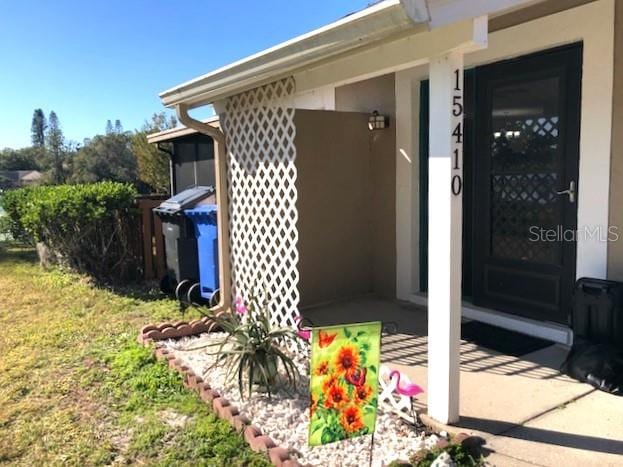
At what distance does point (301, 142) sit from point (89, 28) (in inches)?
842

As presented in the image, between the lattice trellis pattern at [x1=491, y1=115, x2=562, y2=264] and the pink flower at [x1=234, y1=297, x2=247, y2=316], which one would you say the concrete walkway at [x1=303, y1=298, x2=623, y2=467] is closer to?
the lattice trellis pattern at [x1=491, y1=115, x2=562, y2=264]

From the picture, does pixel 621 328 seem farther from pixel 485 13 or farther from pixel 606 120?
pixel 485 13

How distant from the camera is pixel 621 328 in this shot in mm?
3631

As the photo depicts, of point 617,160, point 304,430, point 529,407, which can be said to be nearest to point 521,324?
point 529,407

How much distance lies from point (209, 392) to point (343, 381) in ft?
4.91

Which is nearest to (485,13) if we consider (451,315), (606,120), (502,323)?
(451,315)

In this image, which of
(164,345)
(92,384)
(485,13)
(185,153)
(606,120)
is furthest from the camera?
(185,153)

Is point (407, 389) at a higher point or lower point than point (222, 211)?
lower

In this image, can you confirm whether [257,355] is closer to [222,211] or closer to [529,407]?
[529,407]

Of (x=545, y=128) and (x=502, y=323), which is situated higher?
(x=545, y=128)

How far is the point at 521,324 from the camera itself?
15.4 ft

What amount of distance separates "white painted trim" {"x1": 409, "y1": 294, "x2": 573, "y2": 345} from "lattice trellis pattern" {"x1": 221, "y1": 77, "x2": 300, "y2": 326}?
6.23 feet

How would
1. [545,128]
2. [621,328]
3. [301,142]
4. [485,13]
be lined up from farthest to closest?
[301,142] → [545,128] → [621,328] → [485,13]

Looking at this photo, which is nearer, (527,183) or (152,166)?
(527,183)
